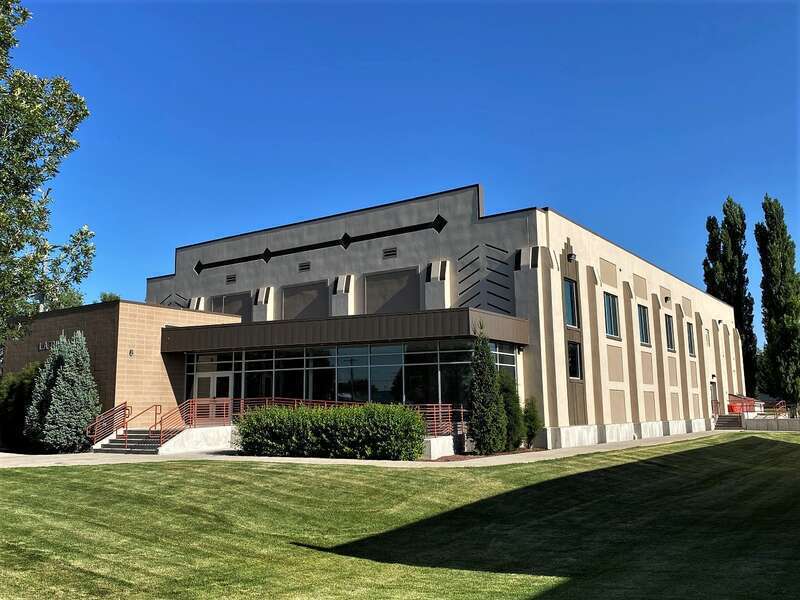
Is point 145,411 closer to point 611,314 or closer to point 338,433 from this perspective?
point 338,433

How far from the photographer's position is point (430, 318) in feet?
84.1

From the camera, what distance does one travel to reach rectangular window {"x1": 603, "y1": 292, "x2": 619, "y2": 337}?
115 ft

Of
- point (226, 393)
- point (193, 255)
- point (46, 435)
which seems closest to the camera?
point (46, 435)

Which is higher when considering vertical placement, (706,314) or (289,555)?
(706,314)

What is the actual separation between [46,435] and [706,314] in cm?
4523

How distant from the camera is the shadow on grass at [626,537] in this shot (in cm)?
848

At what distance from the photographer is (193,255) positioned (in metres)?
43.1

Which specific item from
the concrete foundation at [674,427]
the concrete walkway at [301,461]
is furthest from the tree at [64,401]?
the concrete foundation at [674,427]

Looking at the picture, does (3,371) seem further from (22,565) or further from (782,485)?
(782,485)

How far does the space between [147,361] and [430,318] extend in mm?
12621

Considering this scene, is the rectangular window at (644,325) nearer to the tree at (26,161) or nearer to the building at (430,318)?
the building at (430,318)

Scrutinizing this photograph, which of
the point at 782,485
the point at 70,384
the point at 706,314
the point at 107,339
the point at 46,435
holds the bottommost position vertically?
the point at 782,485

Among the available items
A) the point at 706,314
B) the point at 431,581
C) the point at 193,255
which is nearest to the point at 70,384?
the point at 193,255

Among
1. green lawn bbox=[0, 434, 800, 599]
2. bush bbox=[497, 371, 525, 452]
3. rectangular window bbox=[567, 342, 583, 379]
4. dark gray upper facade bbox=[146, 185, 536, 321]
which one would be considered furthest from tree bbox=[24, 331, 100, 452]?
rectangular window bbox=[567, 342, 583, 379]
